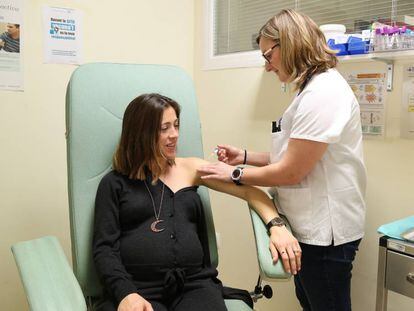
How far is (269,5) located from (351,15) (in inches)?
19.6

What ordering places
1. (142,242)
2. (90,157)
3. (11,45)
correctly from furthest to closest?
1. (11,45)
2. (90,157)
3. (142,242)

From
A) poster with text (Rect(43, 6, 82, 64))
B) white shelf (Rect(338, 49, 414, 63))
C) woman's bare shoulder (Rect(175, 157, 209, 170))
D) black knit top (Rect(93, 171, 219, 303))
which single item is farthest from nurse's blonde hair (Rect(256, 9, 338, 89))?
poster with text (Rect(43, 6, 82, 64))

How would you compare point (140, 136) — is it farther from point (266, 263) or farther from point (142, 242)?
point (266, 263)

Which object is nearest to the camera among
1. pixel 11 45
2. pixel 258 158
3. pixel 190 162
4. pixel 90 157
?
pixel 90 157

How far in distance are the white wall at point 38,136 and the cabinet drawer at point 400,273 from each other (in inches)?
61.1

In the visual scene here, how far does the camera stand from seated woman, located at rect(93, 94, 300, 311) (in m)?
1.33

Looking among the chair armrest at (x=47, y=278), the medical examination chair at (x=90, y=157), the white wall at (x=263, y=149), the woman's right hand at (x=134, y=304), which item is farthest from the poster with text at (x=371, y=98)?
the chair armrest at (x=47, y=278)

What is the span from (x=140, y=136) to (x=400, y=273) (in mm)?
928

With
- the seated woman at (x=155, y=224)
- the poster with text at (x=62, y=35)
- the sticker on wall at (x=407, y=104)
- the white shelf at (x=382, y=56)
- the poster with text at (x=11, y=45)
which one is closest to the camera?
the seated woman at (x=155, y=224)

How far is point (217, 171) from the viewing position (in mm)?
1532

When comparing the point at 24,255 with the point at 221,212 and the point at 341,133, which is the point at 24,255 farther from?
the point at 221,212

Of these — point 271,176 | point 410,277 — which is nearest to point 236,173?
point 271,176

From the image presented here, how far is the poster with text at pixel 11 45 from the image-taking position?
6.43 feet

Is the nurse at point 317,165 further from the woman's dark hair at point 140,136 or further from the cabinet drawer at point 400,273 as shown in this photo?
the woman's dark hair at point 140,136
